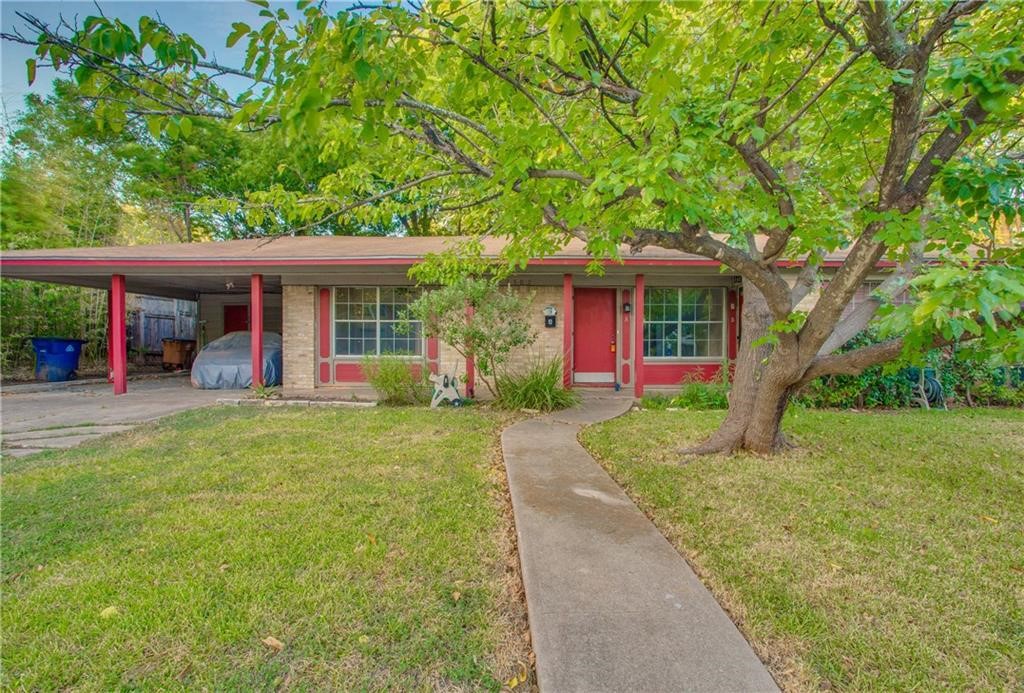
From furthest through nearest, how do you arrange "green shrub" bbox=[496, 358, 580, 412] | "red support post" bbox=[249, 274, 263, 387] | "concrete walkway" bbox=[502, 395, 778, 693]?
"red support post" bbox=[249, 274, 263, 387] → "green shrub" bbox=[496, 358, 580, 412] → "concrete walkway" bbox=[502, 395, 778, 693]

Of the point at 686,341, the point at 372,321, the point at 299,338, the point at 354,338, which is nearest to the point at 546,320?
the point at 686,341

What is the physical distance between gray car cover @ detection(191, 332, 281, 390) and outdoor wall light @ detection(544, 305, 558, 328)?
619 centimetres

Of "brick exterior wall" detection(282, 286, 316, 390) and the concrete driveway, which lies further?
"brick exterior wall" detection(282, 286, 316, 390)

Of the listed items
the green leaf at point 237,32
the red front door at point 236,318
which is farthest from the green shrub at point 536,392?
the red front door at point 236,318

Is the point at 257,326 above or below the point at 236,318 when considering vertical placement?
below

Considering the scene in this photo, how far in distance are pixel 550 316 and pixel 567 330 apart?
735 millimetres

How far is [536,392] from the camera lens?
7.76 meters

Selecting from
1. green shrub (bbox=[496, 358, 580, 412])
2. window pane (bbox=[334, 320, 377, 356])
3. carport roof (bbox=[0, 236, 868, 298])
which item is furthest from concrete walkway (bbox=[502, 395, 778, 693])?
window pane (bbox=[334, 320, 377, 356])

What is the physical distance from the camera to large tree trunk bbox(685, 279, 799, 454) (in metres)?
4.64

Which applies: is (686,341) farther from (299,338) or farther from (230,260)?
(230,260)

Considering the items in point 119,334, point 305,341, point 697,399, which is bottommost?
point 697,399

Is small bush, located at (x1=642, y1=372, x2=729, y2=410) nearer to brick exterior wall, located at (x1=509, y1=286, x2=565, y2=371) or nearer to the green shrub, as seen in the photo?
the green shrub

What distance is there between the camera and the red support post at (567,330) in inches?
361

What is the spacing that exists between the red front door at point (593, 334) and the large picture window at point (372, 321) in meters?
3.39
